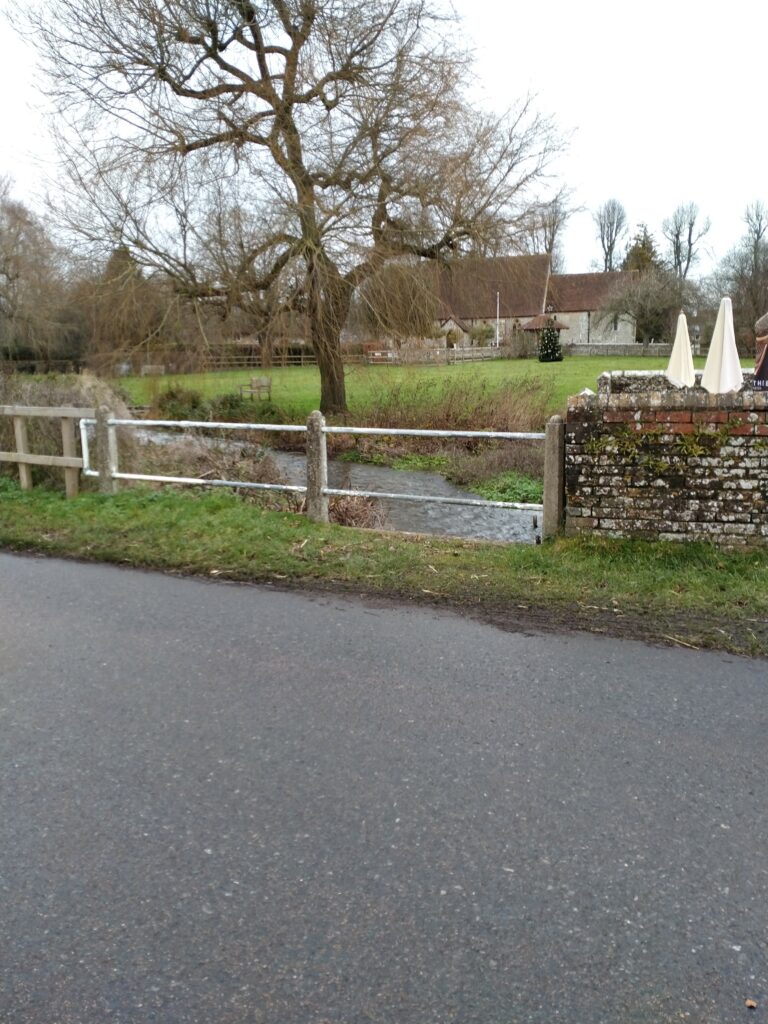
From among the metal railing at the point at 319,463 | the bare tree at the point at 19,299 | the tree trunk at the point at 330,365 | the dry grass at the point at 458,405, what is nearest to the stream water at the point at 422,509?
the metal railing at the point at 319,463

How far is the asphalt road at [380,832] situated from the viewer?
2285 millimetres

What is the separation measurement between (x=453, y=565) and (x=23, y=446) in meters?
6.30

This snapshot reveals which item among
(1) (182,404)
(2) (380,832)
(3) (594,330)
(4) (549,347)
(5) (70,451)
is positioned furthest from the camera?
(3) (594,330)

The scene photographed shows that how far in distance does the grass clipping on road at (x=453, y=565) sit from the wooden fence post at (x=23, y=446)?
52.1 inches

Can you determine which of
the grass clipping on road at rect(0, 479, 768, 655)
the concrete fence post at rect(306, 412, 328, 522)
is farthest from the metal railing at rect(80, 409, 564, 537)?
the grass clipping on road at rect(0, 479, 768, 655)

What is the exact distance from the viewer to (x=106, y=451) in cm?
968

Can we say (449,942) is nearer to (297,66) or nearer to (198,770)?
(198,770)

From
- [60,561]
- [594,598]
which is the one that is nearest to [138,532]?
[60,561]

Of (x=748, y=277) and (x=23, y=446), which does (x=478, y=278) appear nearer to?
(x=23, y=446)

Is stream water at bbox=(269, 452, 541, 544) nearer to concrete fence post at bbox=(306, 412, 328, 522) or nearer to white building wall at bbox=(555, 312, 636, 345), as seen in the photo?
concrete fence post at bbox=(306, 412, 328, 522)

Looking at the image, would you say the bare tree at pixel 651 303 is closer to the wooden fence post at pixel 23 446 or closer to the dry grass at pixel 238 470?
the dry grass at pixel 238 470

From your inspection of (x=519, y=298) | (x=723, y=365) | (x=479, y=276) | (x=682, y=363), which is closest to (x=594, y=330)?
(x=519, y=298)

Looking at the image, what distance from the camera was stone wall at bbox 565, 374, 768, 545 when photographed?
675 centimetres

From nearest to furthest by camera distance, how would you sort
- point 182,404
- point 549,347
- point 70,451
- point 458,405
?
point 70,451
point 458,405
point 182,404
point 549,347
